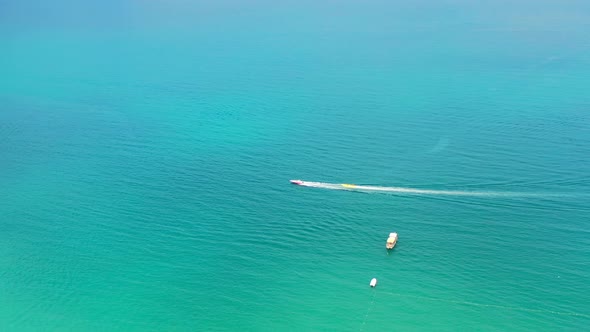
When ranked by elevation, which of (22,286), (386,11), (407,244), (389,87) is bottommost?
(22,286)

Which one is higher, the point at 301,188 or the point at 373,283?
the point at 301,188

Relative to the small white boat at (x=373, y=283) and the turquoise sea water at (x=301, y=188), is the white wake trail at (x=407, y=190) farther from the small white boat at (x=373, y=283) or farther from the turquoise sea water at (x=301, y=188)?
the small white boat at (x=373, y=283)

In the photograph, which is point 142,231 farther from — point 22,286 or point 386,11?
point 386,11

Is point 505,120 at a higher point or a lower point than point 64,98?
higher

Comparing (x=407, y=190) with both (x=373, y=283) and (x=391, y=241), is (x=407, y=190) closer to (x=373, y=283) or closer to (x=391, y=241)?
(x=391, y=241)

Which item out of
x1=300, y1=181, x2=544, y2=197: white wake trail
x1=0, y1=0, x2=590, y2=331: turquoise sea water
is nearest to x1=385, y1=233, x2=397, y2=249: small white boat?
x1=0, y1=0, x2=590, y2=331: turquoise sea water

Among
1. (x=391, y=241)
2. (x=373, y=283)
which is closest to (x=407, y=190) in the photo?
(x=391, y=241)

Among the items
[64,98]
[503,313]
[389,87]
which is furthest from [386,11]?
[503,313]

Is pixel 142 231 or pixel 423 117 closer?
pixel 142 231
